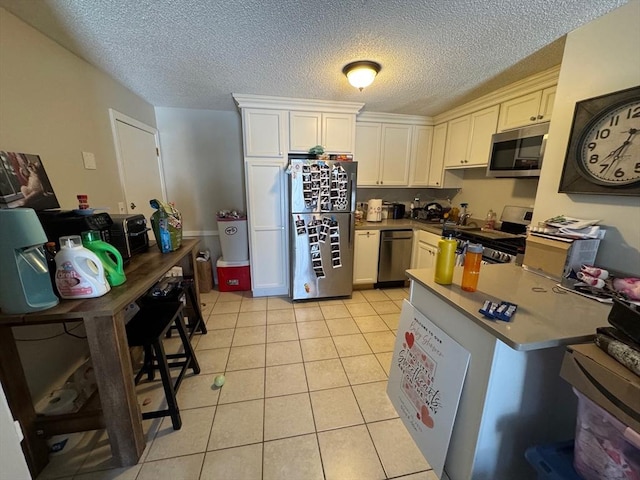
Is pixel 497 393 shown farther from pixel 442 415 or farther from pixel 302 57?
pixel 302 57

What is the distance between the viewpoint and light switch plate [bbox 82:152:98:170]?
72.7 inches

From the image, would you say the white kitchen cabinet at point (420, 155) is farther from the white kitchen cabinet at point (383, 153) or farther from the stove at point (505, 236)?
the stove at point (505, 236)

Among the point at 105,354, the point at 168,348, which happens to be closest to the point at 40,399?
the point at 168,348

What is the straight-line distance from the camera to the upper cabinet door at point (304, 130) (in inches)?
108

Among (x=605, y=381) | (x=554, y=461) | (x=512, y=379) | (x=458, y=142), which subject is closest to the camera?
(x=605, y=381)

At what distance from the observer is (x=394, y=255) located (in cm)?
319

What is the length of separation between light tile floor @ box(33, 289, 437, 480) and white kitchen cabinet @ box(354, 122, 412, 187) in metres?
1.91

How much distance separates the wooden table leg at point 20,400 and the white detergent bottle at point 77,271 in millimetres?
346

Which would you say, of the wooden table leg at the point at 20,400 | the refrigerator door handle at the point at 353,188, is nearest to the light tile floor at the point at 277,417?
the wooden table leg at the point at 20,400

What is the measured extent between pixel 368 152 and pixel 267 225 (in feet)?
5.34

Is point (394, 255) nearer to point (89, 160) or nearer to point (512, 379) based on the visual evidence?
point (512, 379)

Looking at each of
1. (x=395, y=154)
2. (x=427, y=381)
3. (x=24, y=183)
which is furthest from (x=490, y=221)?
(x=24, y=183)

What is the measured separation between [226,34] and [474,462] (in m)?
2.51

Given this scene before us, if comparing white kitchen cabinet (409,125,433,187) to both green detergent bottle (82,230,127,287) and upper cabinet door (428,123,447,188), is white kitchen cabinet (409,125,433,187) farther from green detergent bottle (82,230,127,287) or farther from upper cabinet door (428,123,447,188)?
green detergent bottle (82,230,127,287)
